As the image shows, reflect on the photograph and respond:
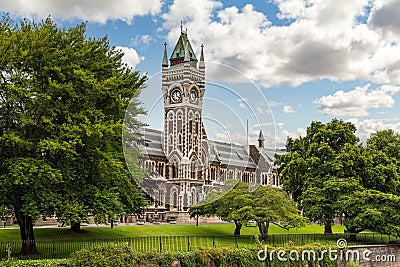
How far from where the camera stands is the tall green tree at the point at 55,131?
2397 centimetres

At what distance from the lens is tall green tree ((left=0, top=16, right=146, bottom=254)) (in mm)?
23969

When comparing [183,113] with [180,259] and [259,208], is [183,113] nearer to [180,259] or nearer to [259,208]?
[180,259]

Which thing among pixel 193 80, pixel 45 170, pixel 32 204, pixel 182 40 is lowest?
pixel 32 204

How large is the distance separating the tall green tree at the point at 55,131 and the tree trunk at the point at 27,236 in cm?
5

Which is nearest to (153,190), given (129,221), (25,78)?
(25,78)

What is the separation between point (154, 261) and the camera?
23.0 m

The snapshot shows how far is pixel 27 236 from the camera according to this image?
26125 millimetres

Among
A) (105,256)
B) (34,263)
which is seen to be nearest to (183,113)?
(105,256)

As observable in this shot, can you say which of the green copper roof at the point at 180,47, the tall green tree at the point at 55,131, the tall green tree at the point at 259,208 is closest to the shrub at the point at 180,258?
the tall green tree at the point at 55,131

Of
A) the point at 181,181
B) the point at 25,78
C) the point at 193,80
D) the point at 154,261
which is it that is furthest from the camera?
the point at 25,78

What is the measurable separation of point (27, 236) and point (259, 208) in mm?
15491

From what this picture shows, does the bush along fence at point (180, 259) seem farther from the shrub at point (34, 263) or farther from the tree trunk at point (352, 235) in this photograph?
the tree trunk at point (352, 235)

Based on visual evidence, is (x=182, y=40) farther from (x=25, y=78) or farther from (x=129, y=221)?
(x=129, y=221)

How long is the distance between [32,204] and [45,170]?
160 cm
